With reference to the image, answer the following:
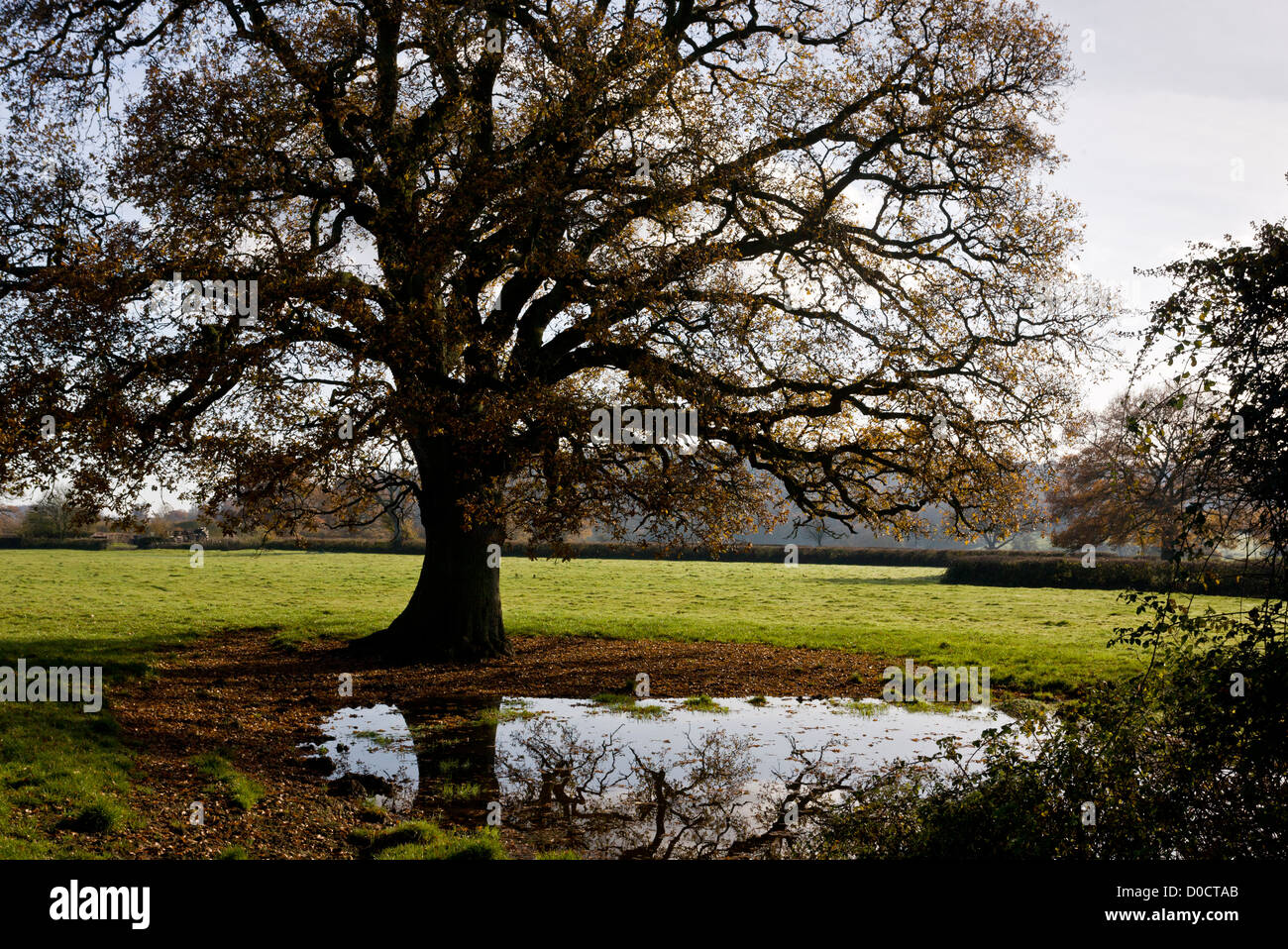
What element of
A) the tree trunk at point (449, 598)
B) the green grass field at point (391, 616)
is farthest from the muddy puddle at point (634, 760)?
the tree trunk at point (449, 598)

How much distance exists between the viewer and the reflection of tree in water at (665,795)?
791 cm

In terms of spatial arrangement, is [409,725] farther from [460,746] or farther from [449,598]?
[449,598]

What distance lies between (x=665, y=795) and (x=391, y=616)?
18381 mm

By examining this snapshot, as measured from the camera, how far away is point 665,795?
928cm

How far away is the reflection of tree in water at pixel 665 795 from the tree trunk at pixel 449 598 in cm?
691

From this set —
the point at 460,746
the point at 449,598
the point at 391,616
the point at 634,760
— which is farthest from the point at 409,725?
the point at 391,616

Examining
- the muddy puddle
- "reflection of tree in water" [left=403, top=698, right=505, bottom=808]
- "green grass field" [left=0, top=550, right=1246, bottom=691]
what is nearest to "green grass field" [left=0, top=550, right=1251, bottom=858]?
"green grass field" [left=0, top=550, right=1246, bottom=691]

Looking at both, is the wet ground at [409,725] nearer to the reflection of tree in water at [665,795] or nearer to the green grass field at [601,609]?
the reflection of tree in water at [665,795]

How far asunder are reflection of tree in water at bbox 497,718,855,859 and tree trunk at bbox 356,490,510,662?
6.91 m

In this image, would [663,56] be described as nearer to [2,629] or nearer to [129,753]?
[129,753]

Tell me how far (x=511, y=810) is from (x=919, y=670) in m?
11.5

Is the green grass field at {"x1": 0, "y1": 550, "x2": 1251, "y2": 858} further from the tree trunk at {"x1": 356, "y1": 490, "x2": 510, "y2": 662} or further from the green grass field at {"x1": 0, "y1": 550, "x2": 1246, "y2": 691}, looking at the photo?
the tree trunk at {"x1": 356, "y1": 490, "x2": 510, "y2": 662}

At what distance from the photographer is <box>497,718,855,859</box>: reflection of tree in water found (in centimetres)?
791
